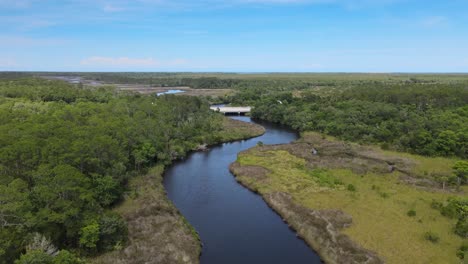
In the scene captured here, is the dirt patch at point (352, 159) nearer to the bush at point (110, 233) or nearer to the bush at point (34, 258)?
the bush at point (110, 233)

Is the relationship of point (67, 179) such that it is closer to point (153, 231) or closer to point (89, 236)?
point (89, 236)

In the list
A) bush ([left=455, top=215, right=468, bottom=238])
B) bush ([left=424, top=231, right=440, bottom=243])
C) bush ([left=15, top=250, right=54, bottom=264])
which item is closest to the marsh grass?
bush ([left=424, top=231, right=440, bottom=243])

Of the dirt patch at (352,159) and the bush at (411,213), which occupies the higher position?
the dirt patch at (352,159)

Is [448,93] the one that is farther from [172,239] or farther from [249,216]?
[172,239]

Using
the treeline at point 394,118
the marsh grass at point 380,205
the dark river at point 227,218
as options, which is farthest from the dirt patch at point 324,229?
the treeline at point 394,118

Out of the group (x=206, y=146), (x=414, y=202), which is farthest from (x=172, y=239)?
(x=206, y=146)

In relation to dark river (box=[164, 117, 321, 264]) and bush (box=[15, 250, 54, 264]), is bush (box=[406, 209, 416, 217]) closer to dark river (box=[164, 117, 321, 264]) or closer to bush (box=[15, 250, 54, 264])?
dark river (box=[164, 117, 321, 264])
